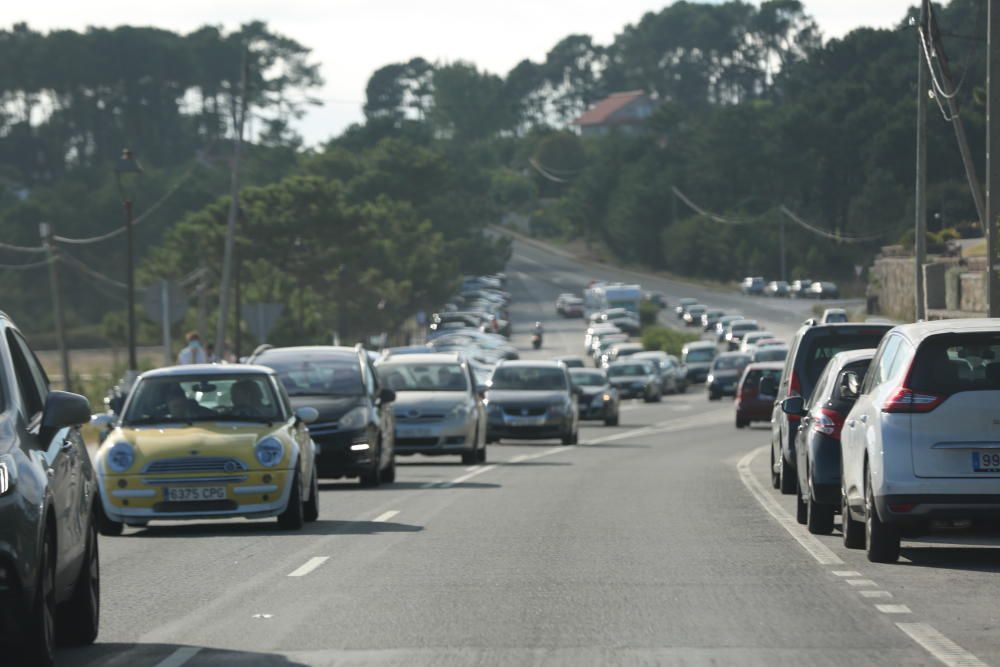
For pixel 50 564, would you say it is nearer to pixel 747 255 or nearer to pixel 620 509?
pixel 620 509

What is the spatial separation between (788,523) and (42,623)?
34.9ft

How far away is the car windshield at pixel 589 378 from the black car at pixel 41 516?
4220 cm

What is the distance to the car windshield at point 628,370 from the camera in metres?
70.6

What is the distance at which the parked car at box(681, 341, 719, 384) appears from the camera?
8006 cm

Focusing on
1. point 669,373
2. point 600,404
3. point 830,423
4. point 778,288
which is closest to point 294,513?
point 830,423

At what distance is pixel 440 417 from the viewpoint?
30781 millimetres

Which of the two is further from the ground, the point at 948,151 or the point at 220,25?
the point at 220,25

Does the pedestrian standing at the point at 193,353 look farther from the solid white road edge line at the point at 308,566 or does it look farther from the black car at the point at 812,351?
the solid white road edge line at the point at 308,566

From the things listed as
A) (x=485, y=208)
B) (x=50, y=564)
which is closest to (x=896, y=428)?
(x=50, y=564)

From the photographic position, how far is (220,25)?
16925cm

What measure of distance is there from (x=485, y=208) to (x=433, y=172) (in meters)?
14.9

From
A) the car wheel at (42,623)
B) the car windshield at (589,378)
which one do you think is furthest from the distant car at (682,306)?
the car wheel at (42,623)

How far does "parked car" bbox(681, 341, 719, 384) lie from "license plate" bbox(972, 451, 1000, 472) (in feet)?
216

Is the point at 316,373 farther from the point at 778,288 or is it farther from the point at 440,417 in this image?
the point at 778,288
